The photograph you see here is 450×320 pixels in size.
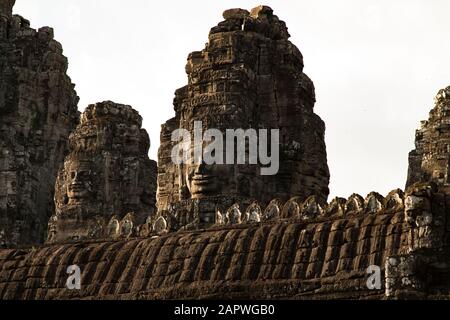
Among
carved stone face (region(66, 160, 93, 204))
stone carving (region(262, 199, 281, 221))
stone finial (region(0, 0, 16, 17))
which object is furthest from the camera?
stone finial (region(0, 0, 16, 17))

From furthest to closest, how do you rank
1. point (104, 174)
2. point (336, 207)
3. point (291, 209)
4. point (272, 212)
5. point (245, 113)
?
point (104, 174) → point (245, 113) → point (272, 212) → point (291, 209) → point (336, 207)

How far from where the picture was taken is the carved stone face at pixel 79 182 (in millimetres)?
52469

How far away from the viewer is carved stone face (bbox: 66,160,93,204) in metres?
52.5

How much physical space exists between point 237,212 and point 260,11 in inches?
355

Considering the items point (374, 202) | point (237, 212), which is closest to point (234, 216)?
point (237, 212)

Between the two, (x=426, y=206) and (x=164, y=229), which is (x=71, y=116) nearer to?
(x=164, y=229)

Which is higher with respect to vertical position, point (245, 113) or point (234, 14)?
point (234, 14)

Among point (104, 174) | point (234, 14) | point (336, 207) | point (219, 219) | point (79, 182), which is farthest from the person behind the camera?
point (104, 174)

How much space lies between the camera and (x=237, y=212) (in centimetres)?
4406

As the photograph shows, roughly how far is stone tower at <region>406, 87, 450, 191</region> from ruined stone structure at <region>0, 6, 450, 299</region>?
0.19ft

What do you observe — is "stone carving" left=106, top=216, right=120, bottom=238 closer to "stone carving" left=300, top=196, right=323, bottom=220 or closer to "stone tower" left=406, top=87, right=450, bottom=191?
"stone carving" left=300, top=196, right=323, bottom=220

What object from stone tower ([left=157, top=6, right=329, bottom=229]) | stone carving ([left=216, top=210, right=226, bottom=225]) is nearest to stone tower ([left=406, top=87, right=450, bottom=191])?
stone tower ([left=157, top=6, right=329, bottom=229])

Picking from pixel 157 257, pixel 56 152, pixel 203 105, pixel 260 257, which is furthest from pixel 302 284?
pixel 56 152

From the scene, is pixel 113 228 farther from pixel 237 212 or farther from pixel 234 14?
pixel 234 14
